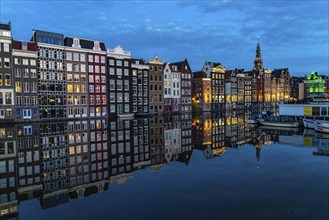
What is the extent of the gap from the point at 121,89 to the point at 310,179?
65.8 metres

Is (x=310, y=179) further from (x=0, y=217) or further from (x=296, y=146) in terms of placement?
(x=0, y=217)

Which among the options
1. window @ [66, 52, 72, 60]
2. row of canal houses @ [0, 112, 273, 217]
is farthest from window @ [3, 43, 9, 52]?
row of canal houses @ [0, 112, 273, 217]

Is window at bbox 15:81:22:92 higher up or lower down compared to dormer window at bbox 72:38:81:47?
lower down

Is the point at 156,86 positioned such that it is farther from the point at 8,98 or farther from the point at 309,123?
the point at 309,123

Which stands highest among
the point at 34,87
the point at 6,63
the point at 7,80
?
the point at 6,63

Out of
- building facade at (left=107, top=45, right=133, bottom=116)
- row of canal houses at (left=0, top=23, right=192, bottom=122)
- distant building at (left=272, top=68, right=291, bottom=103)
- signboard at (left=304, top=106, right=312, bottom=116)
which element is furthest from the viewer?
distant building at (left=272, top=68, right=291, bottom=103)

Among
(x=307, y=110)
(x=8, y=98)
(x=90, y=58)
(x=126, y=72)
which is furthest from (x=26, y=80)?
(x=307, y=110)

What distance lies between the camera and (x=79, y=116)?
Answer: 69188 millimetres

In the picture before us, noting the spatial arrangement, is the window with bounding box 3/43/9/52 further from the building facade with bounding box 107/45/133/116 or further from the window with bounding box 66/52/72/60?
the building facade with bounding box 107/45/133/116

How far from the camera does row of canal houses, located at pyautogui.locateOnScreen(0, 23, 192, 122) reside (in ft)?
194

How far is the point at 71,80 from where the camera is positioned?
2714 inches

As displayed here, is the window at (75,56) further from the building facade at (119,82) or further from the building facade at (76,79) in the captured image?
the building facade at (119,82)

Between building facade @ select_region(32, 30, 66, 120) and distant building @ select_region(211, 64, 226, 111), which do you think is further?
distant building @ select_region(211, 64, 226, 111)

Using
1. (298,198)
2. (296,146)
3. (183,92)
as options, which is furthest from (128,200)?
(183,92)
